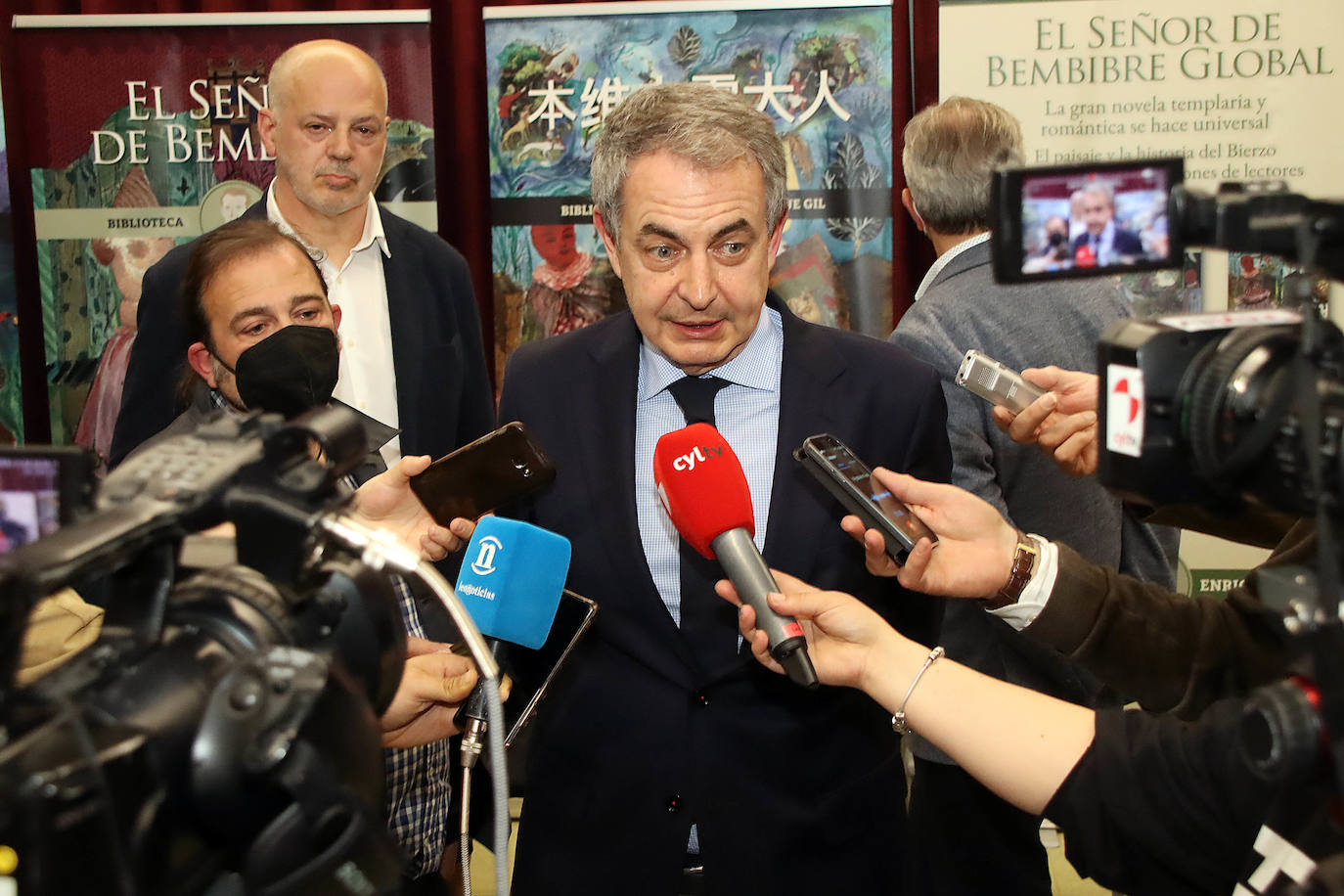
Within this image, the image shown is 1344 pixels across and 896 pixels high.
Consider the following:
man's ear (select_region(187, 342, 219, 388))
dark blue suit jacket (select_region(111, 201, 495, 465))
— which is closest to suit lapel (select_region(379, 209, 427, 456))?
dark blue suit jacket (select_region(111, 201, 495, 465))

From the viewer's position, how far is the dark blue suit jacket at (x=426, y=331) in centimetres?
241

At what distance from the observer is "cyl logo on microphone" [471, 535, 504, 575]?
139 cm

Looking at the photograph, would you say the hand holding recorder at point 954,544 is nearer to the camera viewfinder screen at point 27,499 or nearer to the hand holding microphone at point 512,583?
the hand holding microphone at point 512,583

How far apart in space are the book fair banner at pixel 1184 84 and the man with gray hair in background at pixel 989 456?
793mm

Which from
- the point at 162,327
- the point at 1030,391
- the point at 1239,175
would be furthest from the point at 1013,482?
the point at 162,327

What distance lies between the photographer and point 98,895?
66 cm

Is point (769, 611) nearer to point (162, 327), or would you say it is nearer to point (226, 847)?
point (226, 847)

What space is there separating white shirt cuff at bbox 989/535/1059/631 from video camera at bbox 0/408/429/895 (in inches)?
33.8

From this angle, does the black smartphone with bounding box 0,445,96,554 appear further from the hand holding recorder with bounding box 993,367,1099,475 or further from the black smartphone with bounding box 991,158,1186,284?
the hand holding recorder with bounding box 993,367,1099,475

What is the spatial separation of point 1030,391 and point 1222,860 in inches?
33.3

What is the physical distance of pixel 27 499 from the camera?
0.86 m

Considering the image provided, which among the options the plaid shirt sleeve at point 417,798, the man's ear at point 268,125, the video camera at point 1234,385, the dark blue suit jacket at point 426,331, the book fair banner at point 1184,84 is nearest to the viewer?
the video camera at point 1234,385

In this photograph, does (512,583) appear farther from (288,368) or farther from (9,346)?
(9,346)

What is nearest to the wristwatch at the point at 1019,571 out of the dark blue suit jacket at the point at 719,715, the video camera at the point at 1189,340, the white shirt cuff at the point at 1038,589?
the white shirt cuff at the point at 1038,589
